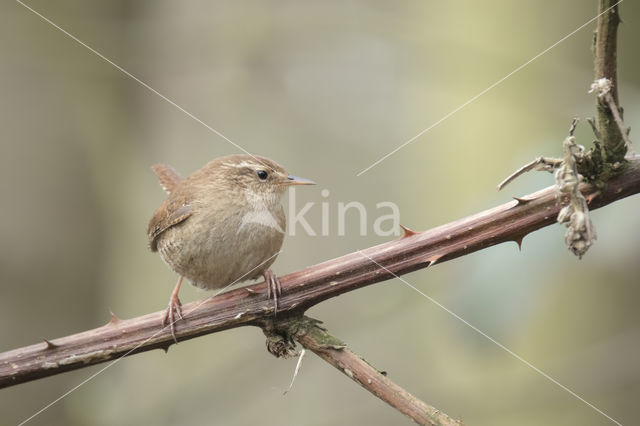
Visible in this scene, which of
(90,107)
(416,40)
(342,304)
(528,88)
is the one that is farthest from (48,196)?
(528,88)

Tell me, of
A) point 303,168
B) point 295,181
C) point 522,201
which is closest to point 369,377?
point 522,201

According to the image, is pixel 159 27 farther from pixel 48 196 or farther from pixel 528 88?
pixel 528 88

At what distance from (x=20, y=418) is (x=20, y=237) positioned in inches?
48.4

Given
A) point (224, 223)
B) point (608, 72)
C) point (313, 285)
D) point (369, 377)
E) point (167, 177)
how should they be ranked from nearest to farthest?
1. point (608, 72)
2. point (369, 377)
3. point (313, 285)
4. point (224, 223)
5. point (167, 177)

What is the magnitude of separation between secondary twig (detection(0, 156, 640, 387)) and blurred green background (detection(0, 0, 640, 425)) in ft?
1.37

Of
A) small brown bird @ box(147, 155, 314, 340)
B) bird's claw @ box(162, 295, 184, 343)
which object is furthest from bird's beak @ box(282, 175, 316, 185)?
bird's claw @ box(162, 295, 184, 343)

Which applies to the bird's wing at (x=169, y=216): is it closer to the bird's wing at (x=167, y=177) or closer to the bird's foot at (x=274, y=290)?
the bird's wing at (x=167, y=177)

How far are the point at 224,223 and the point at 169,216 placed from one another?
1.31 feet

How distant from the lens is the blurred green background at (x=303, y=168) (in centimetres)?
362

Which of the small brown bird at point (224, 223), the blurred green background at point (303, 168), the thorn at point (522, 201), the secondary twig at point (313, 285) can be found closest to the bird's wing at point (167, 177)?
the small brown bird at point (224, 223)

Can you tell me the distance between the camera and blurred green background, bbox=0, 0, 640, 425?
362 centimetres

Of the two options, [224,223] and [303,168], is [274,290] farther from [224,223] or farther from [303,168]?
[303,168]

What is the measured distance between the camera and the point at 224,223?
311 cm

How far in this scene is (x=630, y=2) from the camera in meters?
3.50
